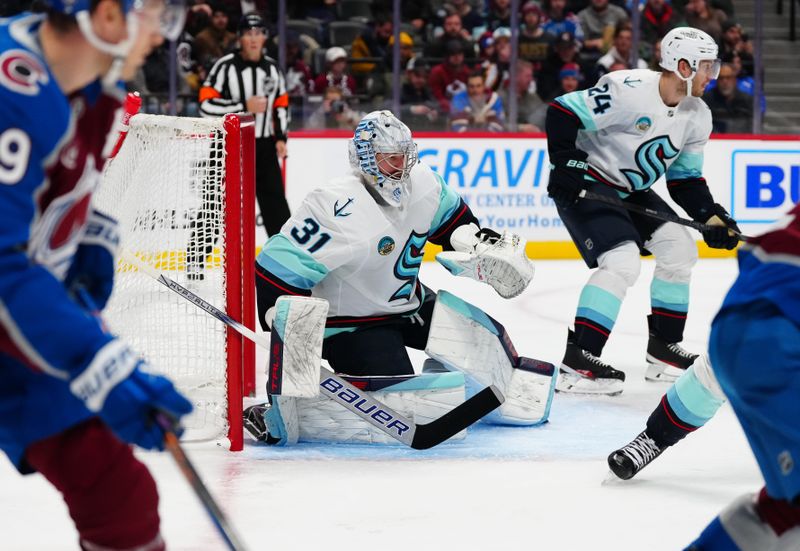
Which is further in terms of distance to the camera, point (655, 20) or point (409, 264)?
point (655, 20)

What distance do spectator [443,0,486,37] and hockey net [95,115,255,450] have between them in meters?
4.16

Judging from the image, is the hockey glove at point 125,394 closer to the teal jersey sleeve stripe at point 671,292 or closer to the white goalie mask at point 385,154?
the white goalie mask at point 385,154

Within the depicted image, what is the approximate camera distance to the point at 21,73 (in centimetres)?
132

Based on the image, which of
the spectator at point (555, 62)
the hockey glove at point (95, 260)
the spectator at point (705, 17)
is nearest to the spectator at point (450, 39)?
the spectator at point (555, 62)

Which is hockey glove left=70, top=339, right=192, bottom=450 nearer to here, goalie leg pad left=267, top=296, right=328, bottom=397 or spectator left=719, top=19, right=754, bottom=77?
goalie leg pad left=267, top=296, right=328, bottom=397

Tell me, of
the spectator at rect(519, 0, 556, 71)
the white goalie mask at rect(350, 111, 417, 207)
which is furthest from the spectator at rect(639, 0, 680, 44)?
the white goalie mask at rect(350, 111, 417, 207)

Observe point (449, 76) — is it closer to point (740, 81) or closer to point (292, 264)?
point (740, 81)

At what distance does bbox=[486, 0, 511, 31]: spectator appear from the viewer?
7.20 metres

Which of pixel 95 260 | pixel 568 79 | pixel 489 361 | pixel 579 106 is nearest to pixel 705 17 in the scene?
pixel 568 79

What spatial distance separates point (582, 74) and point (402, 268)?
4.56 m

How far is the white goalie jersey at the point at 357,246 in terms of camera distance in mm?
2936

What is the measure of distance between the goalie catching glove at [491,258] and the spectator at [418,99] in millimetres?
3633

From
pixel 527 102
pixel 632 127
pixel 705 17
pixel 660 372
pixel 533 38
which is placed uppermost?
pixel 705 17

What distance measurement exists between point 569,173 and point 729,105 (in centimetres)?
367
